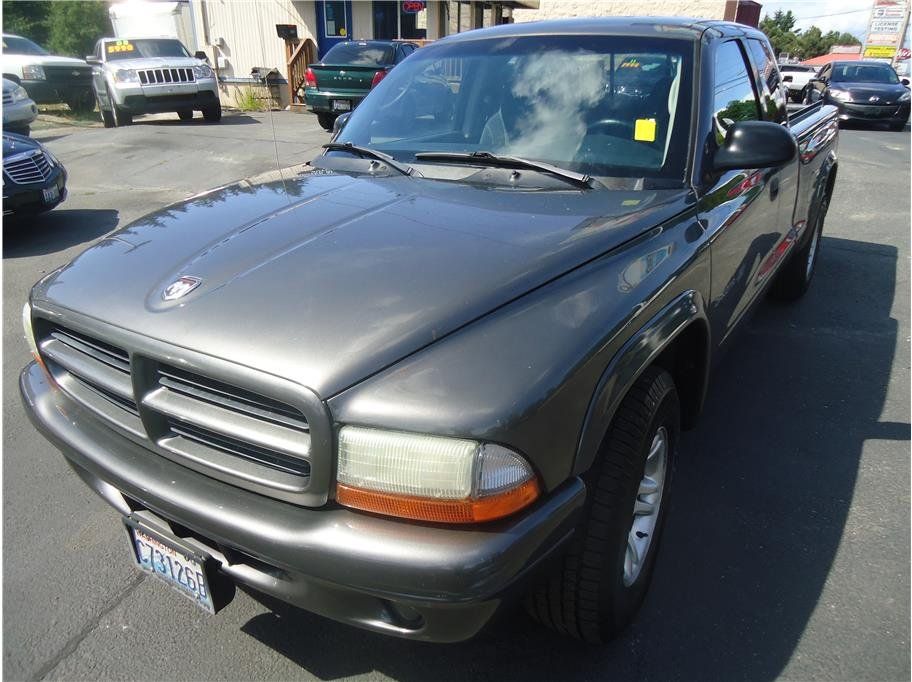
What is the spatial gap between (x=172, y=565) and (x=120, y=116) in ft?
48.7

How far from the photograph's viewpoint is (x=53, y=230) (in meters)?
7.31

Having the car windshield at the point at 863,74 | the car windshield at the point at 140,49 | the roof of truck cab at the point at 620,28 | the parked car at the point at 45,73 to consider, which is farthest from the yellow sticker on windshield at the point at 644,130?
the car windshield at the point at 863,74

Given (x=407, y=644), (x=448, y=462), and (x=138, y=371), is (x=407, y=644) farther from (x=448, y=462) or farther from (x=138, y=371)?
(x=138, y=371)

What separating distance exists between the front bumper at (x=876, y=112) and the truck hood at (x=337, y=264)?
17.9 metres

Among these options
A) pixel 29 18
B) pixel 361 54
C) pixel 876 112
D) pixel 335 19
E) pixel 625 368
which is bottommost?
pixel 876 112

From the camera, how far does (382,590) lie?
58.8 inches

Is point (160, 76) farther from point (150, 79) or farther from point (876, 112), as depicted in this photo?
point (876, 112)

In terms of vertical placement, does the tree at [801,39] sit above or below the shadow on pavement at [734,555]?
above

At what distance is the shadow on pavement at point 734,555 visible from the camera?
82.0 inches

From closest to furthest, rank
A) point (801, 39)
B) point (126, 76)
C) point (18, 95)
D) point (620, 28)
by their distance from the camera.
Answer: point (620, 28)
point (18, 95)
point (126, 76)
point (801, 39)

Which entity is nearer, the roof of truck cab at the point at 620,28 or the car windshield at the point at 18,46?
the roof of truck cab at the point at 620,28

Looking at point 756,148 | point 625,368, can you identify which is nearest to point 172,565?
point 625,368

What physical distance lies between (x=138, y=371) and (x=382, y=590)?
2.83 feet

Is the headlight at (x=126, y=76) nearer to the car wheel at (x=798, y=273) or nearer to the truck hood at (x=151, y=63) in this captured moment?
the truck hood at (x=151, y=63)
